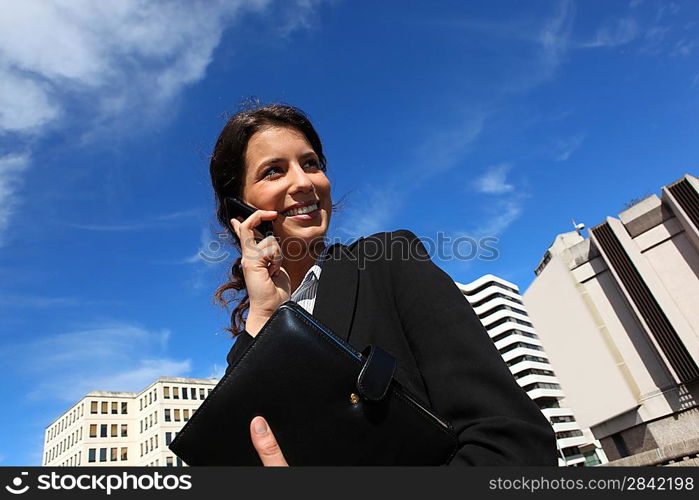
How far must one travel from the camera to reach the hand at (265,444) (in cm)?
102

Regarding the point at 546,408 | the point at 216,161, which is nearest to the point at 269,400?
the point at 216,161

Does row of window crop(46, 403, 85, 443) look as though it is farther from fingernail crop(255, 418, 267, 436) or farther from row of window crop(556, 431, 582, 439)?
fingernail crop(255, 418, 267, 436)

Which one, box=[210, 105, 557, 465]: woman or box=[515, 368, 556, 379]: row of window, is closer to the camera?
box=[210, 105, 557, 465]: woman

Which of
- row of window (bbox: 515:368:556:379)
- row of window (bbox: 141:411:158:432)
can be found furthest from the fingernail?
row of window (bbox: 515:368:556:379)

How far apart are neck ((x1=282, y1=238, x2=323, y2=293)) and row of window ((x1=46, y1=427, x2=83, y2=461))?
255 feet

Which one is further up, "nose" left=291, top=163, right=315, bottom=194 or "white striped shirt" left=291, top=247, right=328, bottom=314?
"nose" left=291, top=163, right=315, bottom=194

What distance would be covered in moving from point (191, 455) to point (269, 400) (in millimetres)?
318

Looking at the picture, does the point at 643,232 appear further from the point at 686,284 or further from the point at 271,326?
the point at 271,326

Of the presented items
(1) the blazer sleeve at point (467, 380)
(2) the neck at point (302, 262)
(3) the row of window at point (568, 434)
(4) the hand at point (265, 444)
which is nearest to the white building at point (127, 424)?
(3) the row of window at point (568, 434)

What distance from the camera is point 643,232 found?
35.5 m

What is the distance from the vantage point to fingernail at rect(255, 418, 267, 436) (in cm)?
104

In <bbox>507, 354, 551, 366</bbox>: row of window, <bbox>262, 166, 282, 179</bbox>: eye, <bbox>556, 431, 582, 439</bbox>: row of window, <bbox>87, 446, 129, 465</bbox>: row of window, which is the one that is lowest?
<bbox>262, 166, 282, 179</bbox>: eye

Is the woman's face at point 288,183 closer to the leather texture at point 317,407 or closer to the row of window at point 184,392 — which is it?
the leather texture at point 317,407

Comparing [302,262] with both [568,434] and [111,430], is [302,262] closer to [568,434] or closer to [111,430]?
[111,430]
